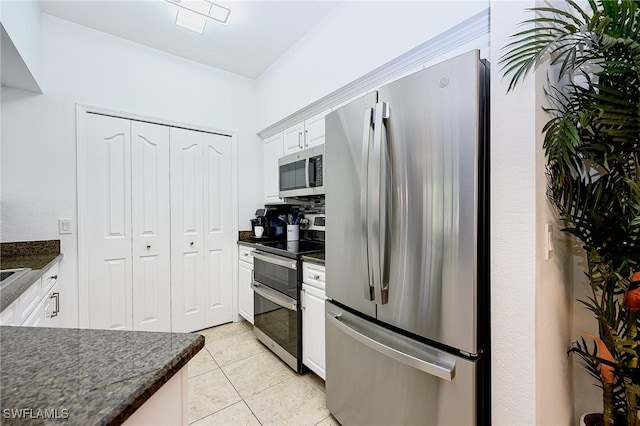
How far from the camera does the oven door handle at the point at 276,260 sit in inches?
81.6

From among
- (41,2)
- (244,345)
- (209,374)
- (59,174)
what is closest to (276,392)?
(209,374)

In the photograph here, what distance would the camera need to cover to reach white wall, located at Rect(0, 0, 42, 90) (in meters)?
1.47

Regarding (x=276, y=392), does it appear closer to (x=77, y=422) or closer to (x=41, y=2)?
(x=77, y=422)

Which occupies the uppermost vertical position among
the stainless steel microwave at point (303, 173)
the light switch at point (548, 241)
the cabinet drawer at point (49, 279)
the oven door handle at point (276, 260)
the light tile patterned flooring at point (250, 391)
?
the stainless steel microwave at point (303, 173)

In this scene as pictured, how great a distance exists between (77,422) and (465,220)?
1.13 m

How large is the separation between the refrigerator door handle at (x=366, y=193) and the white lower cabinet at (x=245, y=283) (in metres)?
1.71

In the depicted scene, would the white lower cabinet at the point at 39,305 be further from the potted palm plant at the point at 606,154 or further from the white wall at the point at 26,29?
the potted palm plant at the point at 606,154

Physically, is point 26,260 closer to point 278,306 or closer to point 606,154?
point 278,306

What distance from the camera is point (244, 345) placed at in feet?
8.51

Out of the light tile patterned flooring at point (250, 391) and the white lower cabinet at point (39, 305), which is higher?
the white lower cabinet at point (39, 305)

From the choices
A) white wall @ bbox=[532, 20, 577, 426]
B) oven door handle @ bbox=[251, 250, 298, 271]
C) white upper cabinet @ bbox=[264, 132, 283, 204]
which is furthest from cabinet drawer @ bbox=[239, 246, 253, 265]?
white wall @ bbox=[532, 20, 577, 426]

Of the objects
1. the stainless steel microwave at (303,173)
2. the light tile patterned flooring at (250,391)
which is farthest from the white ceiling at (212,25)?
the light tile patterned flooring at (250,391)

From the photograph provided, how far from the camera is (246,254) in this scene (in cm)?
294

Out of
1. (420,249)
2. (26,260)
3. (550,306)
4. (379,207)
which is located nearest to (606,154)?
(550,306)
